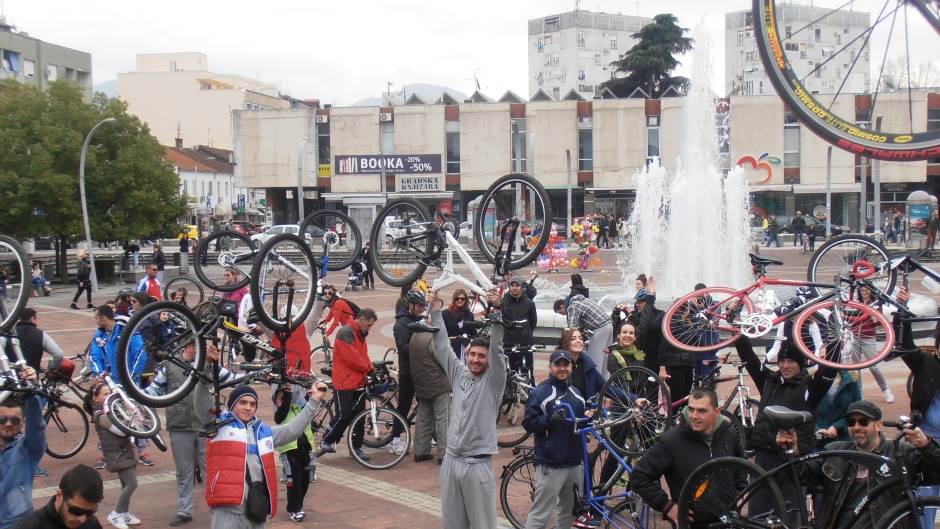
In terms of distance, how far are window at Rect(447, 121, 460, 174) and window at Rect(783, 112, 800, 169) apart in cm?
2075

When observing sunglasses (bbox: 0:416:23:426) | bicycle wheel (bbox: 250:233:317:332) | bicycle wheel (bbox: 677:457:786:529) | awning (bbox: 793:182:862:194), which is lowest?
bicycle wheel (bbox: 677:457:786:529)

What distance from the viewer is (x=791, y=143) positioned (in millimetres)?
59656

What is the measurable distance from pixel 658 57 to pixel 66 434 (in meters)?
61.2

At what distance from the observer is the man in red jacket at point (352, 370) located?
1025 cm

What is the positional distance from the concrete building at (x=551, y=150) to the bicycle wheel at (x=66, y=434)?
47347 mm

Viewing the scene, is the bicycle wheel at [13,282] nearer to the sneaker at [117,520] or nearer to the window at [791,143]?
the sneaker at [117,520]

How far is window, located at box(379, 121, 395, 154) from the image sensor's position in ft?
202

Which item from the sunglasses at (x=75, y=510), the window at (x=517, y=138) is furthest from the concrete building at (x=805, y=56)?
the sunglasses at (x=75, y=510)

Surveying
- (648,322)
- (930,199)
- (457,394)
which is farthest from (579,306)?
(930,199)

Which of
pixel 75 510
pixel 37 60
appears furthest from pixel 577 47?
pixel 75 510

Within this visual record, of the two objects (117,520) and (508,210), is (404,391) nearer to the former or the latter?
(508,210)

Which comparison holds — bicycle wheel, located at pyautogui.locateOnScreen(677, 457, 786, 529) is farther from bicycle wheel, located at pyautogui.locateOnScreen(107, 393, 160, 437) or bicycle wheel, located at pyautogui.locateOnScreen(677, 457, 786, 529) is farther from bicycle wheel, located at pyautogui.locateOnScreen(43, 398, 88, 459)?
bicycle wheel, located at pyautogui.locateOnScreen(43, 398, 88, 459)

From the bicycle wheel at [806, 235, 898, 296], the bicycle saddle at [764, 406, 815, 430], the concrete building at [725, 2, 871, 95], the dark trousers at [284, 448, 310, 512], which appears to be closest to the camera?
the bicycle saddle at [764, 406, 815, 430]

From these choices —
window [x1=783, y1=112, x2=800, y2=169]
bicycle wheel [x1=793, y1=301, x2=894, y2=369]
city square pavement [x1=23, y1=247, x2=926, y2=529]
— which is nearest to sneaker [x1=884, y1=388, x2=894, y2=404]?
city square pavement [x1=23, y1=247, x2=926, y2=529]
